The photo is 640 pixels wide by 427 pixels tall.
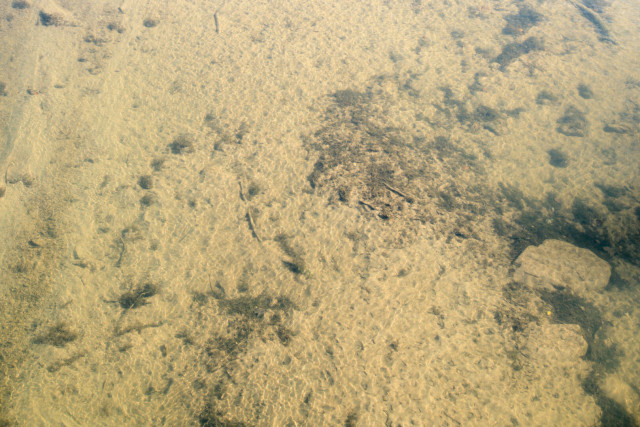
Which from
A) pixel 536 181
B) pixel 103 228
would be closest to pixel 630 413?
pixel 536 181

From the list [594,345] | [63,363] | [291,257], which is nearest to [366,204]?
[291,257]

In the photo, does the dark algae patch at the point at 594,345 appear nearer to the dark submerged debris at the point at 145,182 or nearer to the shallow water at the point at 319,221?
the shallow water at the point at 319,221

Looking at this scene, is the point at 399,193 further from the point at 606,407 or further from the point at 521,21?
the point at 521,21

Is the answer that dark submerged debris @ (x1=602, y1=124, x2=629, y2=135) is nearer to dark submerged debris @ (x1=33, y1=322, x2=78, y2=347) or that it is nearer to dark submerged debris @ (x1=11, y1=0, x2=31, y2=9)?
dark submerged debris @ (x1=33, y1=322, x2=78, y2=347)

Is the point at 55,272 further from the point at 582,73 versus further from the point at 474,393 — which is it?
the point at 582,73

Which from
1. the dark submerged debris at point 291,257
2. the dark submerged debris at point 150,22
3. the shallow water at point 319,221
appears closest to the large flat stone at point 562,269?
the shallow water at point 319,221
